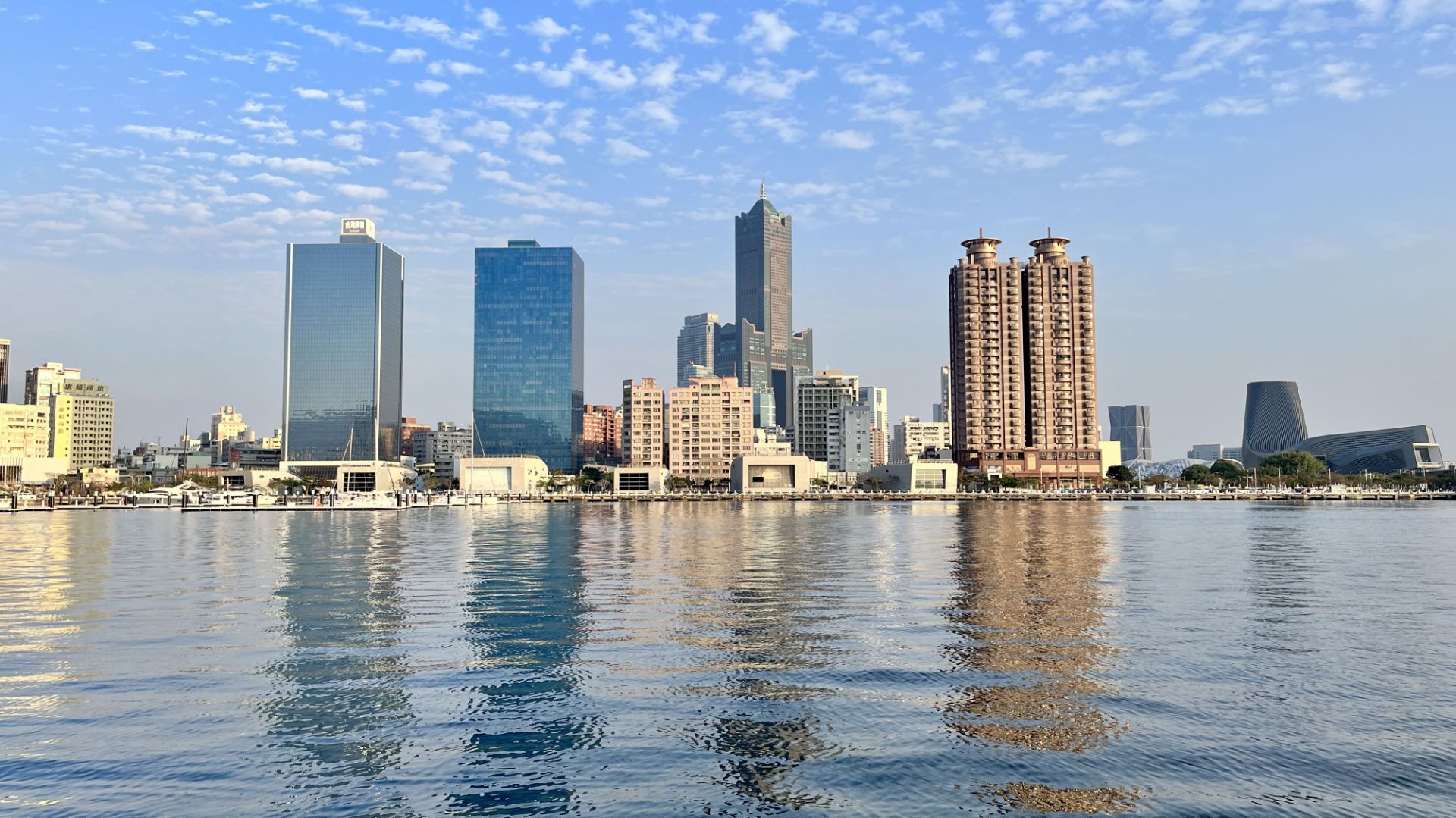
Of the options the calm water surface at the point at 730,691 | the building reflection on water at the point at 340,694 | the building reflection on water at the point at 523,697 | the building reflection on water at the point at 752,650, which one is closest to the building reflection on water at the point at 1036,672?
the calm water surface at the point at 730,691

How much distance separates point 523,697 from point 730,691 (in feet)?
20.3

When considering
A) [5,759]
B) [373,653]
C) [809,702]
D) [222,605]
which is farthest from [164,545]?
[809,702]

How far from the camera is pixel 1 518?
554ft

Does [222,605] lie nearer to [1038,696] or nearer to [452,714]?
[452,714]

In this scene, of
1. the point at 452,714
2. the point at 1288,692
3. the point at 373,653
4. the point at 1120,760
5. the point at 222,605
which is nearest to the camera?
the point at 1120,760

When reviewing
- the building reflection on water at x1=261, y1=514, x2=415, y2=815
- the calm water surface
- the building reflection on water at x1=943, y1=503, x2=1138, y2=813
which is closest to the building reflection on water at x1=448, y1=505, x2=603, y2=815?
the calm water surface

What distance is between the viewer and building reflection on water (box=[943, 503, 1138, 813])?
2125 cm

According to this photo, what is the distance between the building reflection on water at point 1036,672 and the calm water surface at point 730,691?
0.13 m

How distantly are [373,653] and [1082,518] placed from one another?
132 meters

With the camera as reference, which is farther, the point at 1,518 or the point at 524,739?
the point at 1,518

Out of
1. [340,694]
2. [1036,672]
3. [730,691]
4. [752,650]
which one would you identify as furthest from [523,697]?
[1036,672]

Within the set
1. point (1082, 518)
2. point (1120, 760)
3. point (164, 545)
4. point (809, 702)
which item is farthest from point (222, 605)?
point (1082, 518)

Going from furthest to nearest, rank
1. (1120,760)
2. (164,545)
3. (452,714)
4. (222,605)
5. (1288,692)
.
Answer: (164,545)
(222,605)
(1288,692)
(452,714)
(1120,760)

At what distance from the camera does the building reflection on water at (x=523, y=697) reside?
21016mm
